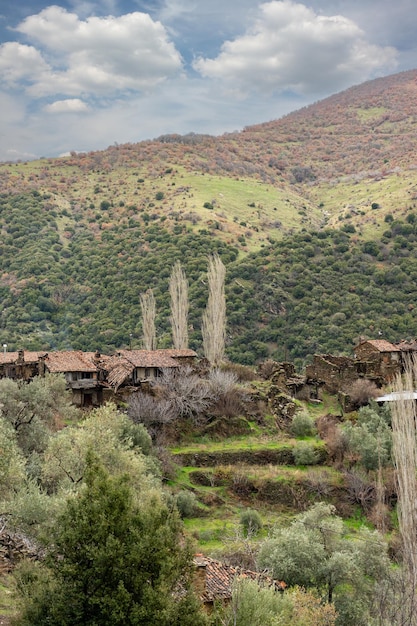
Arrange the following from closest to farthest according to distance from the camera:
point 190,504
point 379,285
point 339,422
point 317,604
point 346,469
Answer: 1. point 317,604
2. point 190,504
3. point 346,469
4. point 339,422
5. point 379,285

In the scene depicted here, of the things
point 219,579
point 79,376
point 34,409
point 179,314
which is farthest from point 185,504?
point 179,314

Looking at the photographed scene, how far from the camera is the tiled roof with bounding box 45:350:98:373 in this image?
4181 cm

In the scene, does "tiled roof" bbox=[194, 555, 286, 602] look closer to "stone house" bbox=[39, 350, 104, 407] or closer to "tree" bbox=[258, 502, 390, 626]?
→ "tree" bbox=[258, 502, 390, 626]

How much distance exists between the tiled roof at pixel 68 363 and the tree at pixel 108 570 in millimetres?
27646

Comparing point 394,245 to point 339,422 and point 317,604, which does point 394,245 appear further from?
point 317,604

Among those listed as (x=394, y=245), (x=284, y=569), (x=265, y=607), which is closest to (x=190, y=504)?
(x=284, y=569)

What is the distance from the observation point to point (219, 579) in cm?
1986

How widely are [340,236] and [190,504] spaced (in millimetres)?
57747

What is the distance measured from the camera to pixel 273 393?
44750mm

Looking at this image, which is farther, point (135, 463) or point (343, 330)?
point (343, 330)

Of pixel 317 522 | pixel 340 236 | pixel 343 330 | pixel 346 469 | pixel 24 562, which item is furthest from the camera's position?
pixel 340 236

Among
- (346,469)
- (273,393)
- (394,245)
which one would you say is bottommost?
(346,469)

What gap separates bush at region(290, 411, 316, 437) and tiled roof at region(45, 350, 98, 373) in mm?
13728

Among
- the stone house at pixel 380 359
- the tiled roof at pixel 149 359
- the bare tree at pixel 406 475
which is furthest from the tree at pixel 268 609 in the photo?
the stone house at pixel 380 359
